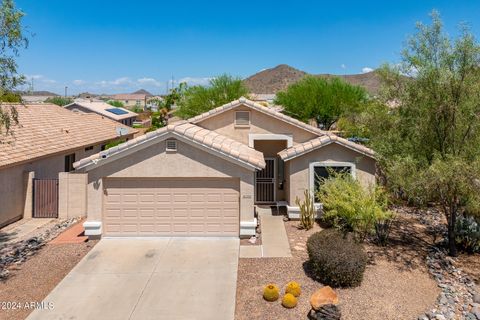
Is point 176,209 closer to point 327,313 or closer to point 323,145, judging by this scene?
point 323,145

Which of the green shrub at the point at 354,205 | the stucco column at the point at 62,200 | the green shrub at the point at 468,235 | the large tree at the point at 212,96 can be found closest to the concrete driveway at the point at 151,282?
the green shrub at the point at 354,205

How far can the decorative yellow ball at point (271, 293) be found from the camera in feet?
31.3

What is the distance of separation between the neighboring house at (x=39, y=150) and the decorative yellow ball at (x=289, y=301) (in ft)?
30.9

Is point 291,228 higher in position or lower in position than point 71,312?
higher

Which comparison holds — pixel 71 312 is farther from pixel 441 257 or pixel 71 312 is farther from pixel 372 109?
pixel 372 109

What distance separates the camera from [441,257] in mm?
12391

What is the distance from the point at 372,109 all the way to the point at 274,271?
8.61m

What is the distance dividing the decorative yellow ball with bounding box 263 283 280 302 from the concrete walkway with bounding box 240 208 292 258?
272 centimetres

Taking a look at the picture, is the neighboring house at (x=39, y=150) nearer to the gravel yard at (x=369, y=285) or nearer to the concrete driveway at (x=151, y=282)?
the concrete driveway at (x=151, y=282)

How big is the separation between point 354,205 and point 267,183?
652cm

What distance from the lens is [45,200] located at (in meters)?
17.5

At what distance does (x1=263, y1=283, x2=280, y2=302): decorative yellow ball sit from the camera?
376 inches

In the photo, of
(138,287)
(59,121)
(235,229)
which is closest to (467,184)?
(235,229)

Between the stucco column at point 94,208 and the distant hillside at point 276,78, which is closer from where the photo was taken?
the stucco column at point 94,208
